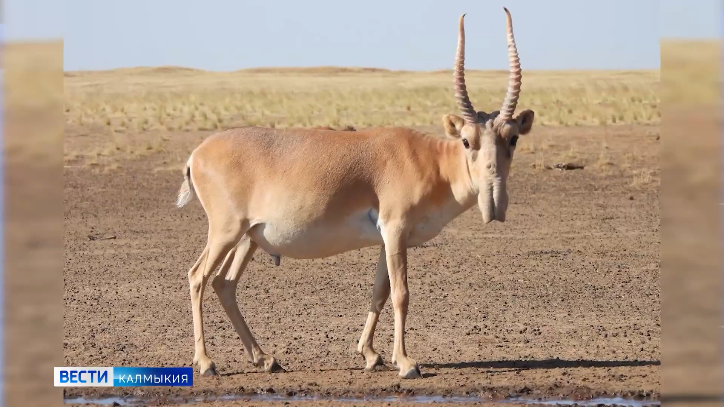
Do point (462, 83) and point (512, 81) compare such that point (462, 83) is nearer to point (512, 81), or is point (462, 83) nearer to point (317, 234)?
point (512, 81)

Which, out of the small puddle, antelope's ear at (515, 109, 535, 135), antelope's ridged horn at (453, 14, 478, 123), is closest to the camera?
the small puddle

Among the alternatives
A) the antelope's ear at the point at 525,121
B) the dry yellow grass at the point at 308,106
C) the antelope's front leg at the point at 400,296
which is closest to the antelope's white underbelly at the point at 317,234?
the antelope's front leg at the point at 400,296

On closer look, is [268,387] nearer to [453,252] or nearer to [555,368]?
[555,368]

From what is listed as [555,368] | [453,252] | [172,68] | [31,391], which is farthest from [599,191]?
[172,68]

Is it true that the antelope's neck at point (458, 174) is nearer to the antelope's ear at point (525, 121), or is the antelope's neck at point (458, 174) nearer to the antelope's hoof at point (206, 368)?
the antelope's ear at point (525, 121)

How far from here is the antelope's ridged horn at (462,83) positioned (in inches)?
349

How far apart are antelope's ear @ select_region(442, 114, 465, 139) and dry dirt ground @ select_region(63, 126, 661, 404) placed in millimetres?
2034

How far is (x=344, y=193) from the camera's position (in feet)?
31.3

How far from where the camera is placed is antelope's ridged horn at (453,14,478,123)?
8875 mm

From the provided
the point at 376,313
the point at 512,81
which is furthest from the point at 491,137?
the point at 376,313

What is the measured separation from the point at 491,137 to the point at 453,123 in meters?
0.49

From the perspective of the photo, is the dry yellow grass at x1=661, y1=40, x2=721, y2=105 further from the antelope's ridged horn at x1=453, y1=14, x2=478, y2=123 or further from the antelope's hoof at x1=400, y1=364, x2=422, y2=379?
the antelope's hoof at x1=400, y1=364, x2=422, y2=379

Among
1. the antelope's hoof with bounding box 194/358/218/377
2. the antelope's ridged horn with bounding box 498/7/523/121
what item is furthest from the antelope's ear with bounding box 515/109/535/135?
the antelope's hoof with bounding box 194/358/218/377

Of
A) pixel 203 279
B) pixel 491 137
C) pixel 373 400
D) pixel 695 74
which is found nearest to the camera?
pixel 695 74
